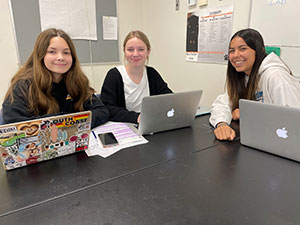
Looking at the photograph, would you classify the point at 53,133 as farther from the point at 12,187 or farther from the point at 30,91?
the point at 30,91

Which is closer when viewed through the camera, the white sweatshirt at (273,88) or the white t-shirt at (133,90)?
the white sweatshirt at (273,88)

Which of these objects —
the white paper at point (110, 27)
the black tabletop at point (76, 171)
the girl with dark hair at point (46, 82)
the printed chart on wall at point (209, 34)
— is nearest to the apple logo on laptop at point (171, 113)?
the black tabletop at point (76, 171)

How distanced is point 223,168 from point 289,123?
13.7 inches

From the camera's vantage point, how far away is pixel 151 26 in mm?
3270

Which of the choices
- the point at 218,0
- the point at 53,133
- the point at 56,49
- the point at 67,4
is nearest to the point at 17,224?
the point at 53,133

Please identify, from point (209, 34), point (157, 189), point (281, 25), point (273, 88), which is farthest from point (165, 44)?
point (157, 189)

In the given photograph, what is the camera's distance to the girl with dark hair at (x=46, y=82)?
1256mm

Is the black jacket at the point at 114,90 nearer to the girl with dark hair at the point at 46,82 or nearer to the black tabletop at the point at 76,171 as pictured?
the girl with dark hair at the point at 46,82

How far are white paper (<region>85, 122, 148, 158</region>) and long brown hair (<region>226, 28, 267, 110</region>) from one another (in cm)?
85

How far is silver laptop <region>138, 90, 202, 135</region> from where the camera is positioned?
114cm

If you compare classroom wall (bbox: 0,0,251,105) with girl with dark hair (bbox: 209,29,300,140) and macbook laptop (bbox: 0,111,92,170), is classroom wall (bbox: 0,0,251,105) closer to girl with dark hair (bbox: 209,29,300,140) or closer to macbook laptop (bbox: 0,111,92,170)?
girl with dark hair (bbox: 209,29,300,140)

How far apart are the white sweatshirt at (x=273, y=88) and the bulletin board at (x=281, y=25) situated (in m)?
0.47

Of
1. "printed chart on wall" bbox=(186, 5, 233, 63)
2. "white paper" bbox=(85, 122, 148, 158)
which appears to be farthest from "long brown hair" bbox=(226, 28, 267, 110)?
"white paper" bbox=(85, 122, 148, 158)

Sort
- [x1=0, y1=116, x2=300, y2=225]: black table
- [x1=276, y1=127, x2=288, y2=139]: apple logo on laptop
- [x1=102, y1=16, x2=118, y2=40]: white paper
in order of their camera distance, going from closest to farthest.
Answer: [x1=0, y1=116, x2=300, y2=225]: black table < [x1=276, y1=127, x2=288, y2=139]: apple logo on laptop < [x1=102, y1=16, x2=118, y2=40]: white paper
